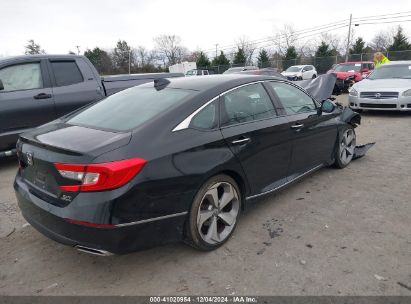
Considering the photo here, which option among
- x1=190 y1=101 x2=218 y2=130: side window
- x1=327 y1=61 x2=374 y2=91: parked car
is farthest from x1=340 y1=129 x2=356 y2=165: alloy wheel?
x1=327 y1=61 x2=374 y2=91: parked car

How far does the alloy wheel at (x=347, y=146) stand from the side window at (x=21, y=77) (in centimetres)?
501

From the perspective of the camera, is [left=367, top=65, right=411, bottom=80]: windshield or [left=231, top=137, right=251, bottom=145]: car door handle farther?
[left=367, top=65, right=411, bottom=80]: windshield

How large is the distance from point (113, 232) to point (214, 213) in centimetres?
99

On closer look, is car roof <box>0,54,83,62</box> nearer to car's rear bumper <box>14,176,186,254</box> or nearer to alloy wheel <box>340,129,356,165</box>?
car's rear bumper <box>14,176,186,254</box>

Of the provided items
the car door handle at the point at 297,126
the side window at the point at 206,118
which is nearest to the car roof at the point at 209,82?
the side window at the point at 206,118

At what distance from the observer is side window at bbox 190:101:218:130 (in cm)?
299

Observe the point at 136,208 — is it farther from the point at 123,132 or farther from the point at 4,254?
the point at 4,254

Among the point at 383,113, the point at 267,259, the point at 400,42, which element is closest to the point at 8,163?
the point at 267,259

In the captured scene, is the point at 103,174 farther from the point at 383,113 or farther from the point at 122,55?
the point at 122,55

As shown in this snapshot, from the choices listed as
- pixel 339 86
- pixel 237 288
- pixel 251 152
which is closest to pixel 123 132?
pixel 251 152

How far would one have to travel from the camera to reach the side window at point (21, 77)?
18.2ft

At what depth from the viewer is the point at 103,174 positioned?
2.40m

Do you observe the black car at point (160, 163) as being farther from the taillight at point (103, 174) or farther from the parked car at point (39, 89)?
the parked car at point (39, 89)

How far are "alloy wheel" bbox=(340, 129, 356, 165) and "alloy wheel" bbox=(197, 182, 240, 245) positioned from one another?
2.62 meters
